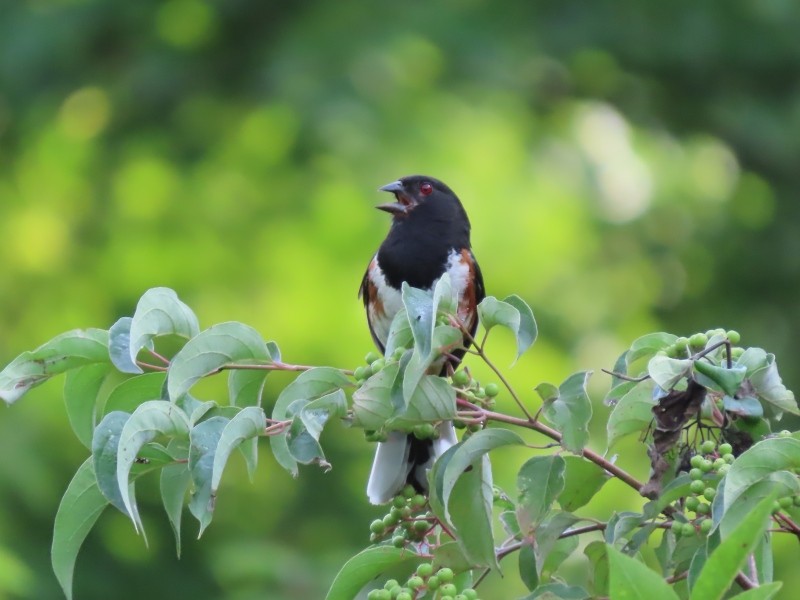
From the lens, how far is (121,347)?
167 cm

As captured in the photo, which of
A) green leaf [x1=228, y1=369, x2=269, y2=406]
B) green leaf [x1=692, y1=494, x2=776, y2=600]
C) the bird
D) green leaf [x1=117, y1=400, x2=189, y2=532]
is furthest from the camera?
the bird

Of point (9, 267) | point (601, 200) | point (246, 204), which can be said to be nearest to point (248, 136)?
point (246, 204)

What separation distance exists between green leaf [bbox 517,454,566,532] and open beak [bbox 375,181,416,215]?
68.6 inches

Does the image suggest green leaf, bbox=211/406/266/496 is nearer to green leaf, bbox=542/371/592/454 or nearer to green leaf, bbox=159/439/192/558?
green leaf, bbox=159/439/192/558

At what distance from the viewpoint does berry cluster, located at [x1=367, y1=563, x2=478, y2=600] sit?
157 cm

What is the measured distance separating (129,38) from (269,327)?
2.30 m

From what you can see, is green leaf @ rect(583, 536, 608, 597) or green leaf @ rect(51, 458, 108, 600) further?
green leaf @ rect(583, 536, 608, 597)

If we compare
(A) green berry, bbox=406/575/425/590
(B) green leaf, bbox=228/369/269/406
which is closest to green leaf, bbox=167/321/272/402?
(B) green leaf, bbox=228/369/269/406

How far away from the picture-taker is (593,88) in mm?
7750

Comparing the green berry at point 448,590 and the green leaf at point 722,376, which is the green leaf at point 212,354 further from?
the green leaf at point 722,376

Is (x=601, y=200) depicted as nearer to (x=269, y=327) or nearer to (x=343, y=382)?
(x=269, y=327)

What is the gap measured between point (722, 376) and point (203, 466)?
658mm

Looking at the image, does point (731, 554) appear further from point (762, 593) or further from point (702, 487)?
point (702, 487)

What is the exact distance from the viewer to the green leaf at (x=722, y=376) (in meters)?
1.55
